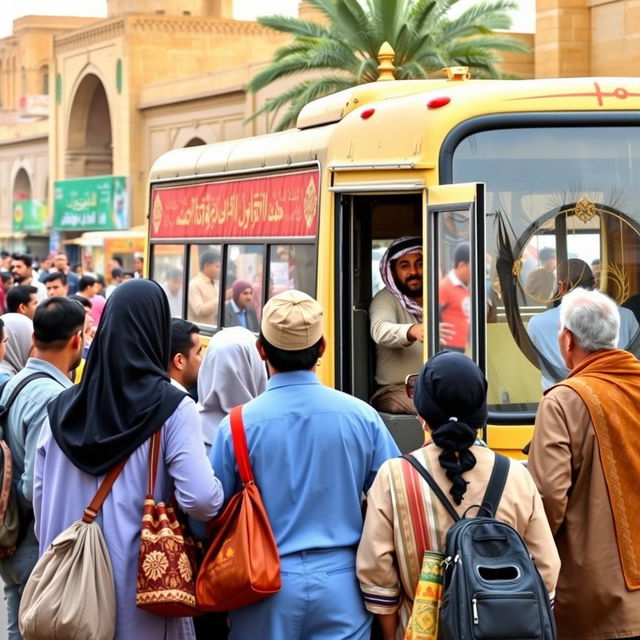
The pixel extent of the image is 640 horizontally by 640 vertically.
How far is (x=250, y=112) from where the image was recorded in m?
46.2

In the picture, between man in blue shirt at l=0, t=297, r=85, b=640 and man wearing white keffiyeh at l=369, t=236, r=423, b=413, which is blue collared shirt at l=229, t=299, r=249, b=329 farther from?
man in blue shirt at l=0, t=297, r=85, b=640

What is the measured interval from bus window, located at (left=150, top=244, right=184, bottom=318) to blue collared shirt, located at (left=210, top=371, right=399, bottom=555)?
24.3 feet

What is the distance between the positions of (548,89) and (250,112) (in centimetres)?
3964

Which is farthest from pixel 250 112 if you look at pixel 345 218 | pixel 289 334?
pixel 289 334

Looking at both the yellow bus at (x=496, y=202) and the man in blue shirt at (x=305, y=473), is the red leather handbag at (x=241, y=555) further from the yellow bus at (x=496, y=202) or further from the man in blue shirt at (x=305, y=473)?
the yellow bus at (x=496, y=202)

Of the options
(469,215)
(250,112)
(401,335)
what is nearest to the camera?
(469,215)

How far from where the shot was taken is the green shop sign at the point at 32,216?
Answer: 2569 inches

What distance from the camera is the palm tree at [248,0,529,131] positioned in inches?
1076

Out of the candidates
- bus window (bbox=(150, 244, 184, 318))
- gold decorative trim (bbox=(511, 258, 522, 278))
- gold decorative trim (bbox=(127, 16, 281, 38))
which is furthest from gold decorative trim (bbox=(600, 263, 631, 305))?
gold decorative trim (bbox=(127, 16, 281, 38))

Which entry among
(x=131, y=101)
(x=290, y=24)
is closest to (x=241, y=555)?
(x=290, y=24)

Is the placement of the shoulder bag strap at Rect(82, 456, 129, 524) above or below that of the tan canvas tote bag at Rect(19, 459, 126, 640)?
above

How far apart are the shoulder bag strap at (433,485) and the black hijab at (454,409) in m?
0.03

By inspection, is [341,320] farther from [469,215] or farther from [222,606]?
[222,606]

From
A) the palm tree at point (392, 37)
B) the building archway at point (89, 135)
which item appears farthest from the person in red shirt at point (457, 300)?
the building archway at point (89, 135)
